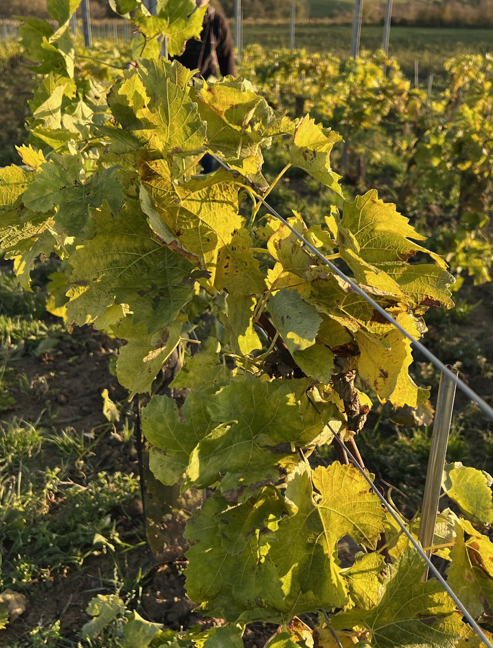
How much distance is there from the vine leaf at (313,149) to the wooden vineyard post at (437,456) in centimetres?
37

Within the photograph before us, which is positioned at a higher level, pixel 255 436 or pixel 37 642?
pixel 255 436

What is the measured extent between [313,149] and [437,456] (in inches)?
22.2

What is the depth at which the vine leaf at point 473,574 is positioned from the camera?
46.8 inches

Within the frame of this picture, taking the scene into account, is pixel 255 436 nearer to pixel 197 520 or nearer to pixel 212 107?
pixel 197 520

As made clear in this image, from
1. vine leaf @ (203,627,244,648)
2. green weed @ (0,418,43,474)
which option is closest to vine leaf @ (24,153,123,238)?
vine leaf @ (203,627,244,648)

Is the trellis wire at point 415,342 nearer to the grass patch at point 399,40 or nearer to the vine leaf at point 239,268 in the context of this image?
the vine leaf at point 239,268

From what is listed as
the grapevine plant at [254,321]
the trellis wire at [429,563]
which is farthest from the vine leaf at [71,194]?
the trellis wire at [429,563]

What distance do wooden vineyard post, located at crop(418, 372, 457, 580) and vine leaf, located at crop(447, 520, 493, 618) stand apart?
58 mm

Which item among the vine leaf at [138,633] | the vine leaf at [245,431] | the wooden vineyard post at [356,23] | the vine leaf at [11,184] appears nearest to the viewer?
the vine leaf at [245,431]

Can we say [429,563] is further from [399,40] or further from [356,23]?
[399,40]

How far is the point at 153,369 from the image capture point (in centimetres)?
119

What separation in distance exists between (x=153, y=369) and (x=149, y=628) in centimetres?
82

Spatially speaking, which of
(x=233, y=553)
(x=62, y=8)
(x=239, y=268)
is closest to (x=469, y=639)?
(x=233, y=553)

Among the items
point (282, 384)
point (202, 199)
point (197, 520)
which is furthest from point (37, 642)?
point (202, 199)
